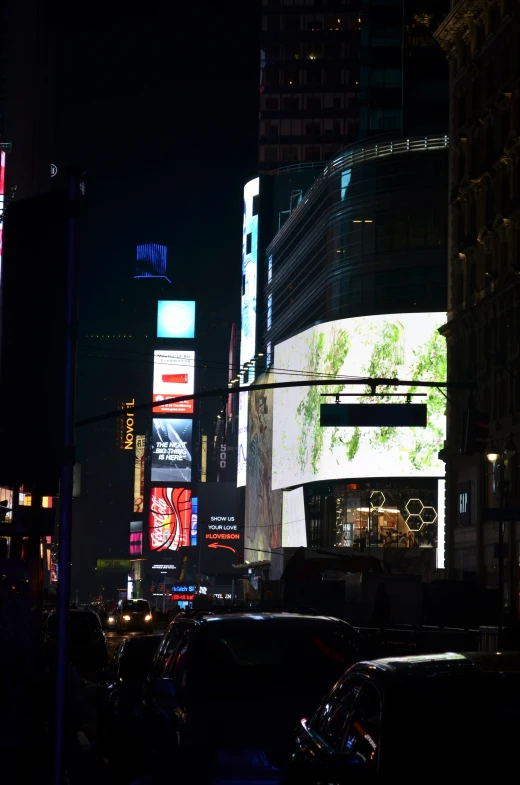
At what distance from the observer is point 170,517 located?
182 metres

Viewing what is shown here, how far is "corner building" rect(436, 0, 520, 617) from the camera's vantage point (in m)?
53.3

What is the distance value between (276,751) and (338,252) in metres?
93.6

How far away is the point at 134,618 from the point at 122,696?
158 ft

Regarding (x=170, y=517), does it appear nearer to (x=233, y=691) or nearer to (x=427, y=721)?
(x=233, y=691)

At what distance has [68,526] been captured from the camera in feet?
25.2

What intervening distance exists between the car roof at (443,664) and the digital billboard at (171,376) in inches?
6810

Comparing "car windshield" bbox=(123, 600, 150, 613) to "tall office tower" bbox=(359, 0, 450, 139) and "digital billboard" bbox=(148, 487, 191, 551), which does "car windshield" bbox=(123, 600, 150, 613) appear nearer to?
"tall office tower" bbox=(359, 0, 450, 139)

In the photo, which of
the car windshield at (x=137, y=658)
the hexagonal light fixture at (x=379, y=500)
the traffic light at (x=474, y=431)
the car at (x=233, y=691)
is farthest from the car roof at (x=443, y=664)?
the hexagonal light fixture at (x=379, y=500)

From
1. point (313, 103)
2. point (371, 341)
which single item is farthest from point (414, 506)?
point (313, 103)

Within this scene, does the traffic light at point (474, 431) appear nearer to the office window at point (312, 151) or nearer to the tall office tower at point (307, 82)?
the tall office tower at point (307, 82)

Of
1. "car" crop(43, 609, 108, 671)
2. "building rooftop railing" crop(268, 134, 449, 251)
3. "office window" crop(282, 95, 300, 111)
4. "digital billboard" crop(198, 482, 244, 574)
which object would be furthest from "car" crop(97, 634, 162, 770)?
"office window" crop(282, 95, 300, 111)

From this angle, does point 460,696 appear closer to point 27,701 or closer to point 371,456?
point 27,701

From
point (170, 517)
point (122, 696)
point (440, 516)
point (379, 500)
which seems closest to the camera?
point (122, 696)

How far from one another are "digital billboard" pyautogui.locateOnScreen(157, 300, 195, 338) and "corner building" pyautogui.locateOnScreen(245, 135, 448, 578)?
82115mm
